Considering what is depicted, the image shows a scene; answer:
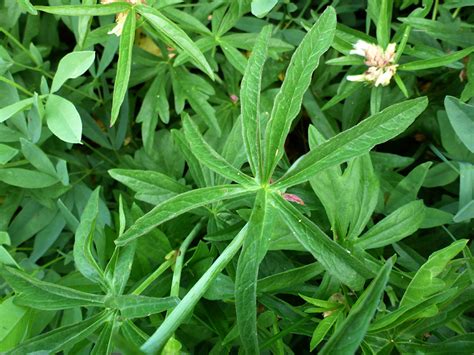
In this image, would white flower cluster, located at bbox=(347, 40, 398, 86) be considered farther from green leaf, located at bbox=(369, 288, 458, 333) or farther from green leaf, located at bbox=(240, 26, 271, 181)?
green leaf, located at bbox=(369, 288, 458, 333)

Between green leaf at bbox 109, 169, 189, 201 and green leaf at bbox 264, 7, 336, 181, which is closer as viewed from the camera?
green leaf at bbox 264, 7, 336, 181

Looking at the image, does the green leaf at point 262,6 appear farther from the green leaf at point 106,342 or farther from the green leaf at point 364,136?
the green leaf at point 106,342

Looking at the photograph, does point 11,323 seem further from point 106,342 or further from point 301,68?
point 301,68

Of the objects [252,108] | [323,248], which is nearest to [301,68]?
[252,108]

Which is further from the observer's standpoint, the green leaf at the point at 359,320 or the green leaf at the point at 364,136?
the green leaf at the point at 364,136

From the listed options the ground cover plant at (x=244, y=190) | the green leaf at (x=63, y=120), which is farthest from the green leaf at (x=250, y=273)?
the green leaf at (x=63, y=120)

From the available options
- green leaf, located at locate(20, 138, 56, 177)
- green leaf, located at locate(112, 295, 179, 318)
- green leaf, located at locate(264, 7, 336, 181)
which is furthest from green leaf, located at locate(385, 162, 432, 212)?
green leaf, located at locate(20, 138, 56, 177)

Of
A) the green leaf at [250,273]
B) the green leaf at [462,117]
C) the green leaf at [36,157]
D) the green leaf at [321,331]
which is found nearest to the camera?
the green leaf at [250,273]
